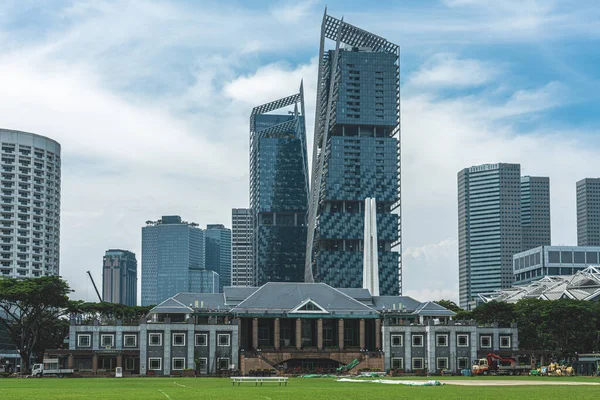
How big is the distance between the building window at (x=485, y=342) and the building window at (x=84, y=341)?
64.8 meters

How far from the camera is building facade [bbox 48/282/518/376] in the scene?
14300cm

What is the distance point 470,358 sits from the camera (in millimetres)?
149750

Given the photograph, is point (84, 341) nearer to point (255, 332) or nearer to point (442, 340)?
point (255, 332)

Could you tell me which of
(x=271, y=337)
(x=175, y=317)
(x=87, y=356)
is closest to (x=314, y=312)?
(x=271, y=337)

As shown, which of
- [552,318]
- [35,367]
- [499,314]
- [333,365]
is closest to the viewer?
[35,367]

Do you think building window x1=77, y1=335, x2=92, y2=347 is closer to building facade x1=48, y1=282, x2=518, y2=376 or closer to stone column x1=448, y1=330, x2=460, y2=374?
building facade x1=48, y1=282, x2=518, y2=376

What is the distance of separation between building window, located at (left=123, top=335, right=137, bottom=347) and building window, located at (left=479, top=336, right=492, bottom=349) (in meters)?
57.7

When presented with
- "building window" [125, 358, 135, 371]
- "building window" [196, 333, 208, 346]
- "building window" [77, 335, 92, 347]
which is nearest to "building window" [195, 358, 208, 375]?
"building window" [196, 333, 208, 346]

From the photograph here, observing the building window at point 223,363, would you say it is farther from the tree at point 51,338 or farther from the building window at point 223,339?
the tree at point 51,338

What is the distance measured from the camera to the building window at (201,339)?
145250mm

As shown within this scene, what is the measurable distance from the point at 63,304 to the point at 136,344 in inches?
624

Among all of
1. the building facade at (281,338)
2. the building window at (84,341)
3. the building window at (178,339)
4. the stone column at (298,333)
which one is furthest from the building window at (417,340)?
the building window at (84,341)

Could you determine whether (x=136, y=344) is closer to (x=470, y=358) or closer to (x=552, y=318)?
(x=470, y=358)

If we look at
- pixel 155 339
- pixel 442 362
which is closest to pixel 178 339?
pixel 155 339
